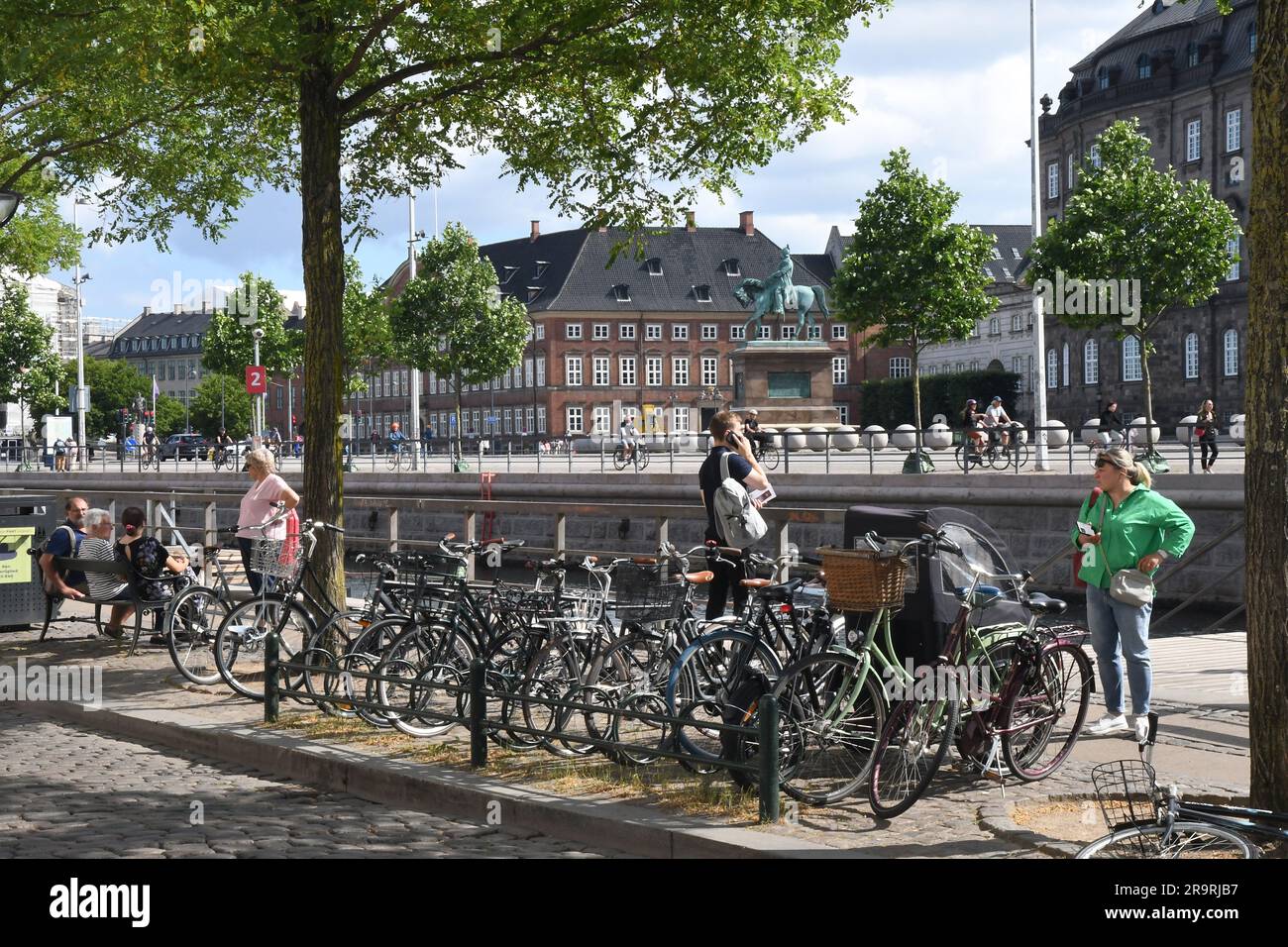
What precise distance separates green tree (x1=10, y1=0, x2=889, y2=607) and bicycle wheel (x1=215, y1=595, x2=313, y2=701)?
801mm

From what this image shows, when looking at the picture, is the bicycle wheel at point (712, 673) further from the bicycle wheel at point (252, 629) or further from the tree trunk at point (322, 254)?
the tree trunk at point (322, 254)

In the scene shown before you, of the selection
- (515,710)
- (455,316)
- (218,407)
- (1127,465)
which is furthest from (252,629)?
(218,407)

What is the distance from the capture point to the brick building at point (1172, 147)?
236ft

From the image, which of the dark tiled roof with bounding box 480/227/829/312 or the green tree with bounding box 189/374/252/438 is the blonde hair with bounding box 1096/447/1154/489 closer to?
the dark tiled roof with bounding box 480/227/829/312

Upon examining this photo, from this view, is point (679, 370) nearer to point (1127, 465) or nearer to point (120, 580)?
point (120, 580)

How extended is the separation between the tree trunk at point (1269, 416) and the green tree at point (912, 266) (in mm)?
36882

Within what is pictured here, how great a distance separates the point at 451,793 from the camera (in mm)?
8234

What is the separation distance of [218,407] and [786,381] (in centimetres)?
9639

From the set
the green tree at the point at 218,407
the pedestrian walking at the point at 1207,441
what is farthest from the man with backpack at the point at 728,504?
the green tree at the point at 218,407

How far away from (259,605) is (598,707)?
172 inches

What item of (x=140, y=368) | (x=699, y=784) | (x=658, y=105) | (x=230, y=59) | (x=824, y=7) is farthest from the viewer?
(x=140, y=368)

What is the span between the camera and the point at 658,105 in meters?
12.9
